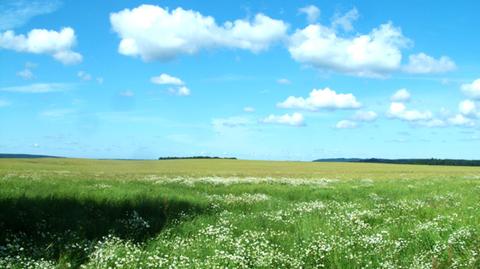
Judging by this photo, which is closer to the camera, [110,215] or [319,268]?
[319,268]

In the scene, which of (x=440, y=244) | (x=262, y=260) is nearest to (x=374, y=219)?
(x=440, y=244)

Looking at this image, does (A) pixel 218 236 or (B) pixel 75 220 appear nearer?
(A) pixel 218 236

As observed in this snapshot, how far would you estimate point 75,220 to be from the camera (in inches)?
463

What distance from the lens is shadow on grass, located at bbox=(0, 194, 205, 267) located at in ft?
31.2

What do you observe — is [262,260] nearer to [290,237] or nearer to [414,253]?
[290,237]

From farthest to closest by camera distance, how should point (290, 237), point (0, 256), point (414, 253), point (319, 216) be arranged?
point (319, 216) → point (290, 237) → point (414, 253) → point (0, 256)

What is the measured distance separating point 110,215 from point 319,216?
6.10 m

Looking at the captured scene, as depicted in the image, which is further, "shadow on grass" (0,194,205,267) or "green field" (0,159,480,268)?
"shadow on grass" (0,194,205,267)

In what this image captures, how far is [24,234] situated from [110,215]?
3422 mm

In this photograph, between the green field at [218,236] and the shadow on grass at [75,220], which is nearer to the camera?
the green field at [218,236]

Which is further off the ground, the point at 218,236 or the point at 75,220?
the point at 75,220

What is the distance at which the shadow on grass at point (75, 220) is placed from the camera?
31.2ft

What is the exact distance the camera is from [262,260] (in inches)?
339

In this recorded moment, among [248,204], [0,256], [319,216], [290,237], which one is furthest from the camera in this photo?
[248,204]
